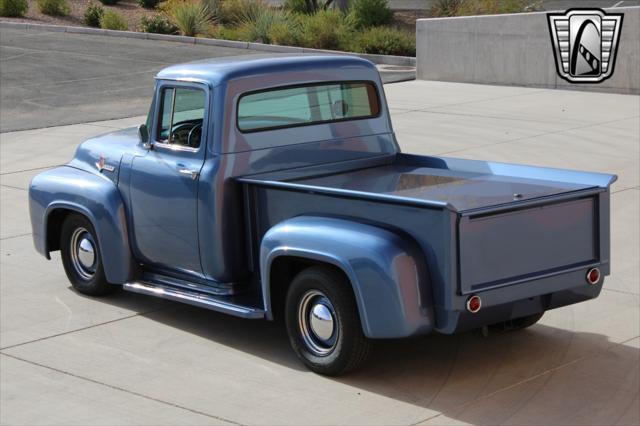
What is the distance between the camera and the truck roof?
718 centimetres

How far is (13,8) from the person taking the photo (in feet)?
100

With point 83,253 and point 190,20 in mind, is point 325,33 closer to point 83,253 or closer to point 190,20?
point 190,20

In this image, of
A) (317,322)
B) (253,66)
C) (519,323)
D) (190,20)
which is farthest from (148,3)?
(317,322)

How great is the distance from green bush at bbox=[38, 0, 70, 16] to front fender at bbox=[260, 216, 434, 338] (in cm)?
2619

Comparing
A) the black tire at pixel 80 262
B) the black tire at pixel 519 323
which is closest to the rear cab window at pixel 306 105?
the black tire at pixel 80 262

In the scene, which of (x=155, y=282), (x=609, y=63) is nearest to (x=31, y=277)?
(x=155, y=282)

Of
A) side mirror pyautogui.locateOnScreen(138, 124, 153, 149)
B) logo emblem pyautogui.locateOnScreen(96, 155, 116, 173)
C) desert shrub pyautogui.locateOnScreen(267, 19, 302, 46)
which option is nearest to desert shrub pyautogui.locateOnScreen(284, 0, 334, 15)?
desert shrub pyautogui.locateOnScreen(267, 19, 302, 46)

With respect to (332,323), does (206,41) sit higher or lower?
higher

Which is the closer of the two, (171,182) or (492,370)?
(492,370)

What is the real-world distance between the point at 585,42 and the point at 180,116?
1298 centimetres

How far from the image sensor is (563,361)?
6668 mm

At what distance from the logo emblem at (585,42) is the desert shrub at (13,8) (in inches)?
648

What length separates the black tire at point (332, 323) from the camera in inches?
243

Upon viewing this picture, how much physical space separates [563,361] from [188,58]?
17.9 meters
